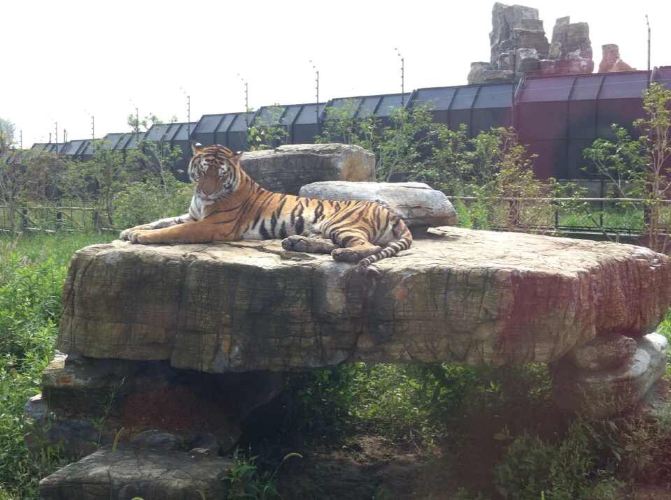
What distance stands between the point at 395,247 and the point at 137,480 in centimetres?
246

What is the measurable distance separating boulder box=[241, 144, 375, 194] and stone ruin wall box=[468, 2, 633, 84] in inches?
481

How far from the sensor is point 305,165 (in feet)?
28.5

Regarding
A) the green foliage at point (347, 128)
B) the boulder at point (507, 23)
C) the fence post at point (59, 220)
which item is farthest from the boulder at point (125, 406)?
the boulder at point (507, 23)

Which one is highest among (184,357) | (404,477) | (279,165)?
(279,165)

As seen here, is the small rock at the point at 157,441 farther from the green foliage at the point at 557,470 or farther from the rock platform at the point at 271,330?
the green foliage at the point at 557,470

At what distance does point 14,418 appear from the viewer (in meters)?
6.77

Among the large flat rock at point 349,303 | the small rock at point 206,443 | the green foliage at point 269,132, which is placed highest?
the green foliage at point 269,132

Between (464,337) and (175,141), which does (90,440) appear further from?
(175,141)

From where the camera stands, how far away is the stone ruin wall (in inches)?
787

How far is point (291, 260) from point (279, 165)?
3.29 m

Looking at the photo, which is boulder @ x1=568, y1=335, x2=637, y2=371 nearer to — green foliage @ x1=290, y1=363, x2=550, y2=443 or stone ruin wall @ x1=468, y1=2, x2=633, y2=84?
green foliage @ x1=290, y1=363, x2=550, y2=443

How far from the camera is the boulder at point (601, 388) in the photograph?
18.1 feet

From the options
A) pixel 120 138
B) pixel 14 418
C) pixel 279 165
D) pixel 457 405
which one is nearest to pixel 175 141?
pixel 120 138

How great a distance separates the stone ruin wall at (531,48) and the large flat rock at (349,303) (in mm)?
14792
